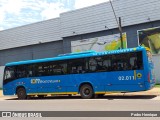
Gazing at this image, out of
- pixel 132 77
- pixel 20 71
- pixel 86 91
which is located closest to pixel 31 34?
pixel 20 71

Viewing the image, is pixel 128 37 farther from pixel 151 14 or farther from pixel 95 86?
pixel 95 86

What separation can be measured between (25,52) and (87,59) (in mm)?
25301

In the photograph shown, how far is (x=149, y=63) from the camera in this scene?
64.0 ft

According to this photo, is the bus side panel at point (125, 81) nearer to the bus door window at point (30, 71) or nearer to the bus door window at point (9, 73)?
the bus door window at point (30, 71)

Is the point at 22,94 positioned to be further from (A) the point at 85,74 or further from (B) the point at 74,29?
(B) the point at 74,29

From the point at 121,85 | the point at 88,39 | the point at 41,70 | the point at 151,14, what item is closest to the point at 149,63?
the point at 121,85

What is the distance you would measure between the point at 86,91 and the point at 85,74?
113 centimetres

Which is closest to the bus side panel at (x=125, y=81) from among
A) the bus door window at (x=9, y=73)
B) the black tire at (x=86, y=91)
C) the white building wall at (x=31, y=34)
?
the black tire at (x=86, y=91)

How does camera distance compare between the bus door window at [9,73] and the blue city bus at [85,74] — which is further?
the bus door window at [9,73]

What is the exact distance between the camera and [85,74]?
21266 mm

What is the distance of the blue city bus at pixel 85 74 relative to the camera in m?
19.3

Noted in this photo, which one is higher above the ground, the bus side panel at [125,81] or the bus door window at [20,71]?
the bus door window at [20,71]

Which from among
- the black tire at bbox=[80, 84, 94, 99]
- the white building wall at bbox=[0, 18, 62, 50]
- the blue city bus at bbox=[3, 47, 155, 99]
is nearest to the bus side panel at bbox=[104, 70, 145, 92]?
the blue city bus at bbox=[3, 47, 155, 99]

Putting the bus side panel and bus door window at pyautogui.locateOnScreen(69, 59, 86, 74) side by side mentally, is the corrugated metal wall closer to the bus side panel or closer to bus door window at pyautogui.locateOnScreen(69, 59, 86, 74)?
bus door window at pyautogui.locateOnScreen(69, 59, 86, 74)
